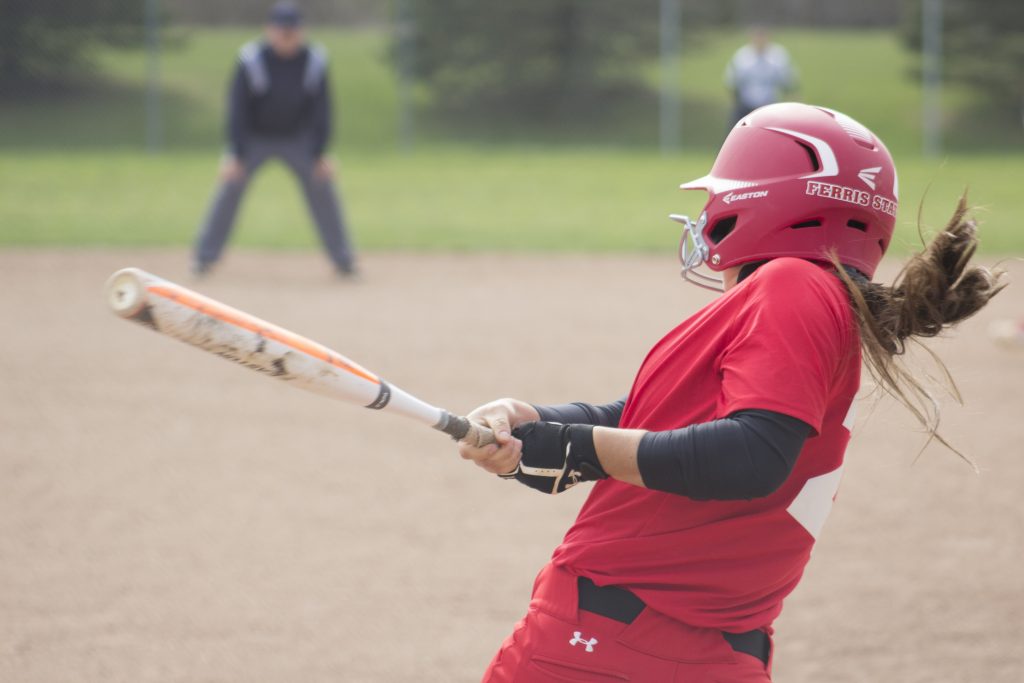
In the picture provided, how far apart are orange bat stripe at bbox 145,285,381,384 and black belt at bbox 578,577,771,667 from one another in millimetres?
600

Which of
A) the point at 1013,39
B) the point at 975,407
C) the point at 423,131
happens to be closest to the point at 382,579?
the point at 975,407

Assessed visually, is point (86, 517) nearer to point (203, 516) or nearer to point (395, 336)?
point (203, 516)

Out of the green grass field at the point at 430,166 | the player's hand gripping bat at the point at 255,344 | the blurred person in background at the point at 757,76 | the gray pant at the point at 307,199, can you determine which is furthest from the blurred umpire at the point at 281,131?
the player's hand gripping bat at the point at 255,344

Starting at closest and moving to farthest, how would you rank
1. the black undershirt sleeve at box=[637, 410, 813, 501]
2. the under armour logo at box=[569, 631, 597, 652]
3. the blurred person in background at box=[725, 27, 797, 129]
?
the black undershirt sleeve at box=[637, 410, 813, 501]
the under armour logo at box=[569, 631, 597, 652]
the blurred person in background at box=[725, 27, 797, 129]

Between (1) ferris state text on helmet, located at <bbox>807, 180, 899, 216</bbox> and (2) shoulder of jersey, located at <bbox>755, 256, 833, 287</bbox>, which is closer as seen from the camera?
(2) shoulder of jersey, located at <bbox>755, 256, 833, 287</bbox>

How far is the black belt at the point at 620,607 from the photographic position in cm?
235

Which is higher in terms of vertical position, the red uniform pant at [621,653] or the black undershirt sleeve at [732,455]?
the black undershirt sleeve at [732,455]

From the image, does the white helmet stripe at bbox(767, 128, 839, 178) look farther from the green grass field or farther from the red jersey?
the green grass field

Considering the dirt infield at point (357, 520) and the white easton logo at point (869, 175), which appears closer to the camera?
the white easton logo at point (869, 175)

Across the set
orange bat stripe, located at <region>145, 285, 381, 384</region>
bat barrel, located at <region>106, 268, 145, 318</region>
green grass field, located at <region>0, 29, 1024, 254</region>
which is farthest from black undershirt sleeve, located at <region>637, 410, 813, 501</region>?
green grass field, located at <region>0, 29, 1024, 254</region>

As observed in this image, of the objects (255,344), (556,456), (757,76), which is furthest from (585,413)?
(757,76)

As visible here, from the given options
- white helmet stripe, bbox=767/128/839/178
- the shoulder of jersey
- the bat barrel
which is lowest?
the shoulder of jersey

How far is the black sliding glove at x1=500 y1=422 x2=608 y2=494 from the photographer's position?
2291 millimetres

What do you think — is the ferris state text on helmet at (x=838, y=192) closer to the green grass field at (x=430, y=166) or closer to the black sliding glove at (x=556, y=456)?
the black sliding glove at (x=556, y=456)
